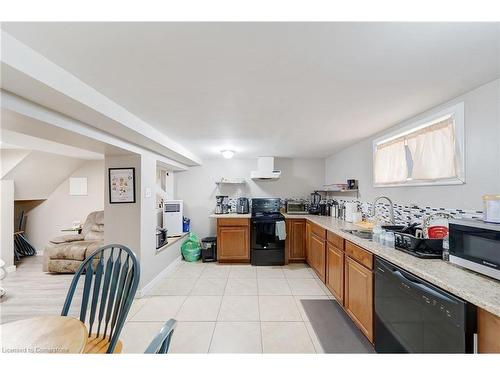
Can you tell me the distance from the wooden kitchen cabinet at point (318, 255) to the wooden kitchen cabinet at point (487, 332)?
2.01m

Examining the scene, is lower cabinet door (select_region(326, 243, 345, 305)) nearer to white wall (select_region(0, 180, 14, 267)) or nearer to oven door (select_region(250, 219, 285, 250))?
oven door (select_region(250, 219, 285, 250))

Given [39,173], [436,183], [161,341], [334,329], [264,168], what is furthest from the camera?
[264,168]

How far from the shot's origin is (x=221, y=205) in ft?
15.0

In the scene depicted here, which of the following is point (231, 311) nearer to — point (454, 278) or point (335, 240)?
point (335, 240)

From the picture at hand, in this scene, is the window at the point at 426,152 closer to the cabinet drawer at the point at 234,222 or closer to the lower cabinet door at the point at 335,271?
the lower cabinet door at the point at 335,271

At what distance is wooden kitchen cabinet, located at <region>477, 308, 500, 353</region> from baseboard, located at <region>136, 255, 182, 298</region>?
3119 millimetres

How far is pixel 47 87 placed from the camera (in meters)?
1.17

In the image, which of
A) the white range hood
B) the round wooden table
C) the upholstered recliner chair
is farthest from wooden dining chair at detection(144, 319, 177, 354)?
the upholstered recliner chair

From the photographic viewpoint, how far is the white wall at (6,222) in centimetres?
349

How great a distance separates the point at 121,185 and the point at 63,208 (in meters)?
3.19

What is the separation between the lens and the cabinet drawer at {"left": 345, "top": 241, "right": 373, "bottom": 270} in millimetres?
1824

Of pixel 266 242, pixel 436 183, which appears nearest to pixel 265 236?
pixel 266 242
